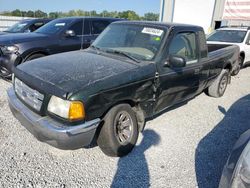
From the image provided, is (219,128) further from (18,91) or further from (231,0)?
(231,0)

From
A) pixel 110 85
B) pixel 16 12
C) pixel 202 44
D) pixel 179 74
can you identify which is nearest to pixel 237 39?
pixel 202 44

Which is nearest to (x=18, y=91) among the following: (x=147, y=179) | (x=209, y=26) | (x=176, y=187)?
(x=147, y=179)

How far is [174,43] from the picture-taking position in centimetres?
361

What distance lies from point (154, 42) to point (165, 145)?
1.60 metres

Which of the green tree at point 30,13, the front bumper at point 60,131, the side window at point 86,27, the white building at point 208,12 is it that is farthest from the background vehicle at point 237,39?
the green tree at point 30,13

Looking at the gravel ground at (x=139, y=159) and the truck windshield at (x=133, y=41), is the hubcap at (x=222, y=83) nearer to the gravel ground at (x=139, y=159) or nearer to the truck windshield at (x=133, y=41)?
the gravel ground at (x=139, y=159)

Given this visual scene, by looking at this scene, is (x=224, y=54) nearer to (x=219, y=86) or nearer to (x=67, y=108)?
(x=219, y=86)

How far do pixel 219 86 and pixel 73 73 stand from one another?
415 cm

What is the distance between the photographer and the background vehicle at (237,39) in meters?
8.45

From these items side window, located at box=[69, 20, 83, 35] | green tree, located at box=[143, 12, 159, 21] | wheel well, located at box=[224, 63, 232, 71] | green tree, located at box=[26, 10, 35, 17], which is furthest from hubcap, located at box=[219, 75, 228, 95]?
green tree, located at box=[26, 10, 35, 17]

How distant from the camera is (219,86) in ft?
18.5

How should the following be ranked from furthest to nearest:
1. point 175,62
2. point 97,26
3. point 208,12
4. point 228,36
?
point 208,12, point 228,36, point 97,26, point 175,62

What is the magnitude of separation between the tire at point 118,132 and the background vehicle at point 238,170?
1.33 m

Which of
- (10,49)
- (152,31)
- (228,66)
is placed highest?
(152,31)
